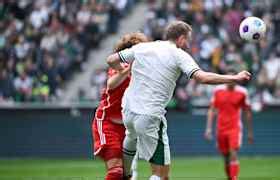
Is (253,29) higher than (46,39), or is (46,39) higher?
(253,29)

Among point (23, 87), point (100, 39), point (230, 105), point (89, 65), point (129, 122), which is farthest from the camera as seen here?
point (100, 39)

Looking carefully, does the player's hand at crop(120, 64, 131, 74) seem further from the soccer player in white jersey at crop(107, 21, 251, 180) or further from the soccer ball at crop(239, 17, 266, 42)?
the soccer ball at crop(239, 17, 266, 42)

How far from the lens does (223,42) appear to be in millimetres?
28016

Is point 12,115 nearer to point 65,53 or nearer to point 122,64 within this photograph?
point 65,53

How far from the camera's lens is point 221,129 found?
59.8 ft

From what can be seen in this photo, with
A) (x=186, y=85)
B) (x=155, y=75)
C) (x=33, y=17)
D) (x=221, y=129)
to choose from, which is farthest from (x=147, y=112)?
(x=33, y=17)

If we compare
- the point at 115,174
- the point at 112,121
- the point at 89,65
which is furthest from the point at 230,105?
the point at 89,65

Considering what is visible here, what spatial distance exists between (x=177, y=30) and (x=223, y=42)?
17354 mm

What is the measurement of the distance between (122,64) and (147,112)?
98 cm

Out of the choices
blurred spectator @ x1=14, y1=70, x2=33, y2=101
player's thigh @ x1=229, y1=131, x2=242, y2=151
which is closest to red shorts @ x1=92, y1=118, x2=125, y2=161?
player's thigh @ x1=229, y1=131, x2=242, y2=151

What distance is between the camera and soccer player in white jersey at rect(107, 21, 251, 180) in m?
10.8

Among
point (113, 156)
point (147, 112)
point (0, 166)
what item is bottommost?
point (0, 166)

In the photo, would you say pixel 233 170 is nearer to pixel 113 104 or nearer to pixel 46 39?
pixel 113 104

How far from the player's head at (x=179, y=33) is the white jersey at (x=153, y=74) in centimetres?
7
